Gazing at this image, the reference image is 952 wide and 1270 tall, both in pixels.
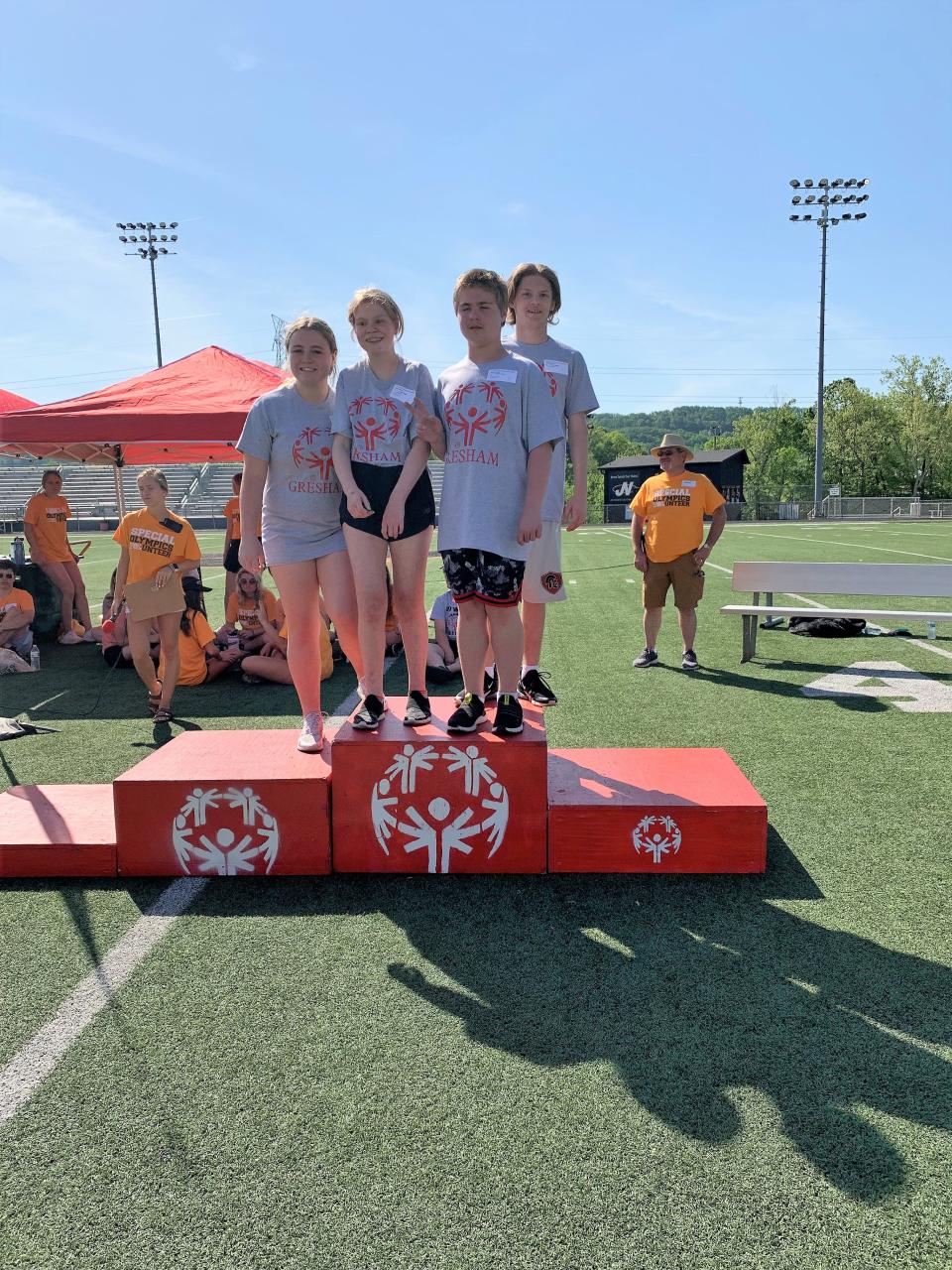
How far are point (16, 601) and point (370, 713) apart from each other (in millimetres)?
6242

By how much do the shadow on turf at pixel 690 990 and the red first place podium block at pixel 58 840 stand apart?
1.68 ft

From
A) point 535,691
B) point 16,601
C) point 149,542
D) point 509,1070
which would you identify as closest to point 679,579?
point 535,691

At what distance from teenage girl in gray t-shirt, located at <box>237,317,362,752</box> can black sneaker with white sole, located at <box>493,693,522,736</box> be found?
34.5 inches

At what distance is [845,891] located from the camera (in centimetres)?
326

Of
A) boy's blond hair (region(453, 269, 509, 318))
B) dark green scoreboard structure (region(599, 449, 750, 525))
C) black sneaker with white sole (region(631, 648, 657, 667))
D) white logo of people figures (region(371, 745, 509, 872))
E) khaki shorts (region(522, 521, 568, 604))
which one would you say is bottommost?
black sneaker with white sole (region(631, 648, 657, 667))

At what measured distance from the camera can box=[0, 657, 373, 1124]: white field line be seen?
2.25 m

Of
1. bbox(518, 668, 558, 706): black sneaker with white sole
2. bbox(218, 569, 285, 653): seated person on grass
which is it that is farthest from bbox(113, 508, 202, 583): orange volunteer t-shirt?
bbox(518, 668, 558, 706): black sneaker with white sole

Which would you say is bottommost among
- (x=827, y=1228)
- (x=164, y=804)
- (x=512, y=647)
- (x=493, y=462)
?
(x=827, y=1228)

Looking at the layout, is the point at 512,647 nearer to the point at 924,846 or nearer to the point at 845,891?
the point at 845,891

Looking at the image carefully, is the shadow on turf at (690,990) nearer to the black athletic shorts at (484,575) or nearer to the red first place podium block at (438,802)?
the red first place podium block at (438,802)

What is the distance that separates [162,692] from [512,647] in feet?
12.3

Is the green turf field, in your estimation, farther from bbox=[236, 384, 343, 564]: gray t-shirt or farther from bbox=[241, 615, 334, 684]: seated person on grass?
bbox=[241, 615, 334, 684]: seated person on grass

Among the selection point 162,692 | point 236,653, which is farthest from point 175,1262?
point 236,653

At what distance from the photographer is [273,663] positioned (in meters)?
7.46
